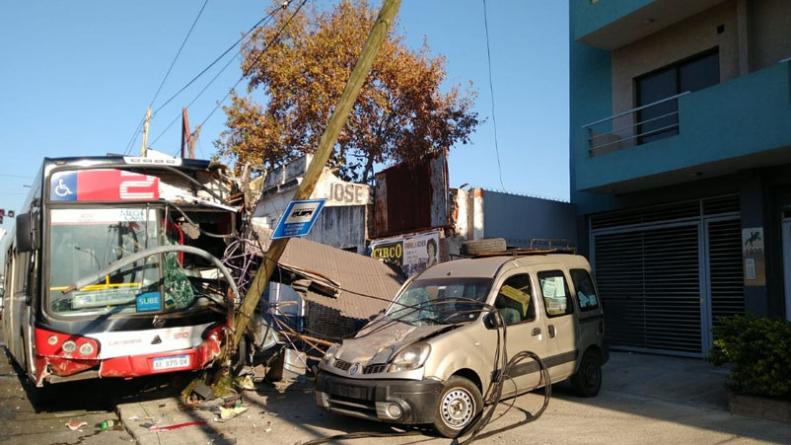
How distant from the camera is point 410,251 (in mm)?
13969

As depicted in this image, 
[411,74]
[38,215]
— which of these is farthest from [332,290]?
[411,74]

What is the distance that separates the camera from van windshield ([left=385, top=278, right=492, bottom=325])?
22.9ft

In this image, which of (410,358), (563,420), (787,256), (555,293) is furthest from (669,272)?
(410,358)

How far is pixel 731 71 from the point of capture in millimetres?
10836

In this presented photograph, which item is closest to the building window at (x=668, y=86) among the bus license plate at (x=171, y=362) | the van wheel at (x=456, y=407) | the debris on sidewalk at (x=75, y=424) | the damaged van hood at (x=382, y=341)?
the damaged van hood at (x=382, y=341)

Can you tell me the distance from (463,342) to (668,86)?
28.2ft

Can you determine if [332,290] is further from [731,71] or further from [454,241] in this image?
[731,71]

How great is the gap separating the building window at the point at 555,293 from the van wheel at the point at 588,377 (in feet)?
2.66

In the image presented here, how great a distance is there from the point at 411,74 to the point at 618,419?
16.8 m

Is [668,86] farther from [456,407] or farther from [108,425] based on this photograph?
[108,425]

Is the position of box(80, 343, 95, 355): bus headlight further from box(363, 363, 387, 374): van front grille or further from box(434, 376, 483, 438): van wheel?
box(434, 376, 483, 438): van wheel

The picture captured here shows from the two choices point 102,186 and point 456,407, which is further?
point 102,186

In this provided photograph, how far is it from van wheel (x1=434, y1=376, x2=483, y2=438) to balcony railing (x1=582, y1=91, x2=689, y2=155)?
751cm

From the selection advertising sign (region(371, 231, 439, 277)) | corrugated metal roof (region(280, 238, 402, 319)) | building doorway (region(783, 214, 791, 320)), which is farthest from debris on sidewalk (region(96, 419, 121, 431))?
building doorway (region(783, 214, 791, 320))
